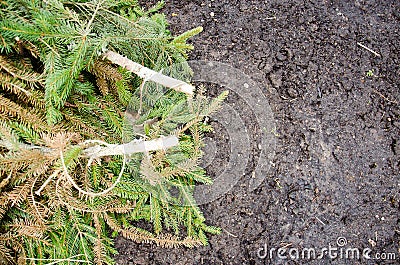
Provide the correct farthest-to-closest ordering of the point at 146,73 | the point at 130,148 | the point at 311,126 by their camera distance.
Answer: the point at 311,126 → the point at 146,73 → the point at 130,148

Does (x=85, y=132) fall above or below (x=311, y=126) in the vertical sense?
above

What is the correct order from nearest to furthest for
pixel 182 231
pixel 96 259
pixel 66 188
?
1. pixel 66 188
2. pixel 96 259
3. pixel 182 231

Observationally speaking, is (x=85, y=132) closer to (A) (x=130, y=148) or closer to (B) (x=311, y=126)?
(A) (x=130, y=148)

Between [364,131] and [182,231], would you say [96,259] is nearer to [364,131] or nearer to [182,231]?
[182,231]

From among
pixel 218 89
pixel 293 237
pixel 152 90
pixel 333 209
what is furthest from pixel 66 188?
pixel 333 209

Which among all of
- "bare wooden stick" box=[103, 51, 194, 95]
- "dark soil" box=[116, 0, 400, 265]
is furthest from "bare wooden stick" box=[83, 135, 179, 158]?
"dark soil" box=[116, 0, 400, 265]

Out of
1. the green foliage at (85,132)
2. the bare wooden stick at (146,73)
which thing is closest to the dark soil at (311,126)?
the green foliage at (85,132)

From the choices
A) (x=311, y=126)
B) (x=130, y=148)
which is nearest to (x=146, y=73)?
(x=130, y=148)
